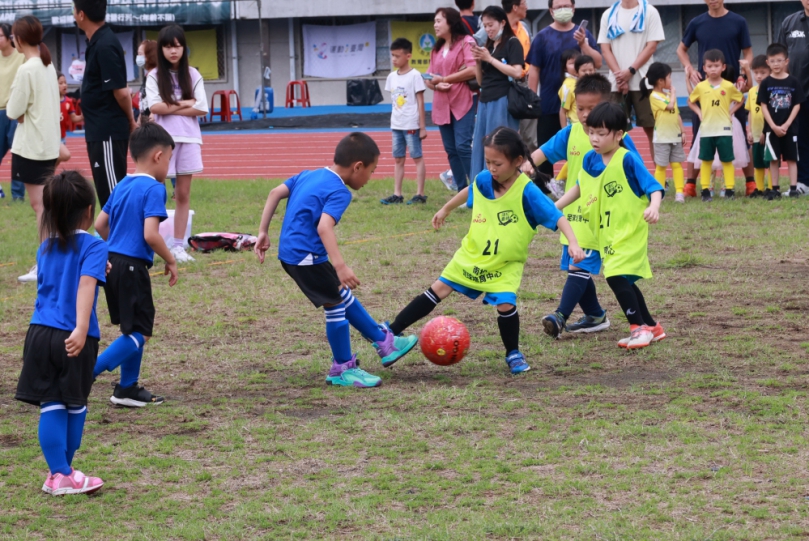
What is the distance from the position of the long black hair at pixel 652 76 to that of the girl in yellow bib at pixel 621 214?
5.67 meters

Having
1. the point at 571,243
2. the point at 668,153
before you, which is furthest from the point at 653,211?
the point at 668,153

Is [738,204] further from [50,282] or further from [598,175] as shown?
[50,282]

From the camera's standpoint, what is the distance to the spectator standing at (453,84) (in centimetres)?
1123

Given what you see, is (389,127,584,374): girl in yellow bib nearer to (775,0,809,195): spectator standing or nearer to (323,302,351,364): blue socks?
(323,302,351,364): blue socks

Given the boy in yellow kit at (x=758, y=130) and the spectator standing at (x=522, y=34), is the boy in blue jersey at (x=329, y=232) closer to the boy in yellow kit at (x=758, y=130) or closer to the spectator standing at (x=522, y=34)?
the spectator standing at (x=522, y=34)

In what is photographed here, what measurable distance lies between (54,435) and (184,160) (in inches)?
208

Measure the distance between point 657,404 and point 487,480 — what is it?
4.35 feet

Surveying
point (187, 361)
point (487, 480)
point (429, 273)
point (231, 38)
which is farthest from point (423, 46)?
point (487, 480)

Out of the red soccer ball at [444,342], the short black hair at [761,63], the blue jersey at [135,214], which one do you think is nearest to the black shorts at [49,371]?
the blue jersey at [135,214]

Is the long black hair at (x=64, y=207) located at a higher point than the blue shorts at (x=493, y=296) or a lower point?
higher

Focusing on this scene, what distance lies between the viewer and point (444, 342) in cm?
554

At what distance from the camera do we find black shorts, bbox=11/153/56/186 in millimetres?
8703

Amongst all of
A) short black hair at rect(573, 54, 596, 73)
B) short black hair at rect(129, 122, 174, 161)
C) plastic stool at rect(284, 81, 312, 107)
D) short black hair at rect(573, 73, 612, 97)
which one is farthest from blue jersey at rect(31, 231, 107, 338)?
plastic stool at rect(284, 81, 312, 107)

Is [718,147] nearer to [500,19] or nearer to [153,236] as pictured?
[500,19]
